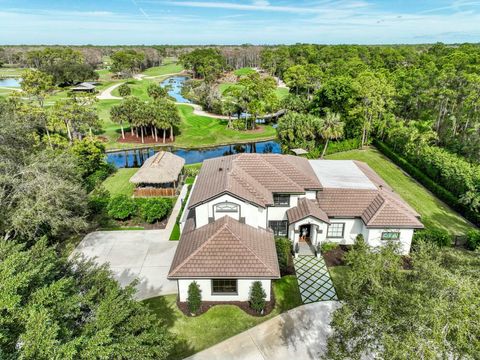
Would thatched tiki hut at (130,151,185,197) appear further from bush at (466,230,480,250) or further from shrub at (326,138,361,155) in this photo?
bush at (466,230,480,250)

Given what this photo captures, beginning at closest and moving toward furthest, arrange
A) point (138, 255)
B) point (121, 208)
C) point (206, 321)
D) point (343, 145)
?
point (206, 321)
point (138, 255)
point (121, 208)
point (343, 145)

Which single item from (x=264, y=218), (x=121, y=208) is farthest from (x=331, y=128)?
(x=121, y=208)

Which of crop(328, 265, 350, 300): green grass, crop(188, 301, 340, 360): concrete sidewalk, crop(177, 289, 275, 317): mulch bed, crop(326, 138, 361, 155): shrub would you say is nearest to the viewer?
crop(188, 301, 340, 360): concrete sidewalk

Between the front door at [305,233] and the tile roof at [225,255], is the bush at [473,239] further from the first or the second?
the tile roof at [225,255]

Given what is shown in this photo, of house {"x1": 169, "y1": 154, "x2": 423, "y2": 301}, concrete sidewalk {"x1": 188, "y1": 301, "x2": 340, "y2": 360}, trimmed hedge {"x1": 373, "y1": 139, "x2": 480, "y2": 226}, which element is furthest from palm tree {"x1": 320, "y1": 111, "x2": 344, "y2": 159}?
concrete sidewalk {"x1": 188, "y1": 301, "x2": 340, "y2": 360}

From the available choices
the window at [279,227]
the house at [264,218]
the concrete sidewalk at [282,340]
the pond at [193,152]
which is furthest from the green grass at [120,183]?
the concrete sidewalk at [282,340]

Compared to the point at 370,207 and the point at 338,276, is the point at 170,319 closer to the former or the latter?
the point at 338,276
